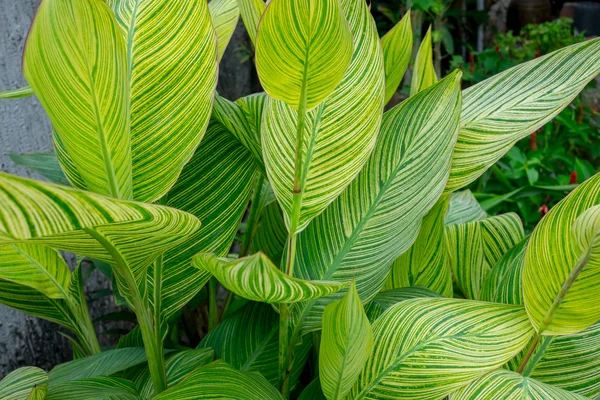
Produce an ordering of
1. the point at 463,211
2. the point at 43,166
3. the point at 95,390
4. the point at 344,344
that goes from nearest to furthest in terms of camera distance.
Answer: the point at 344,344
the point at 95,390
the point at 43,166
the point at 463,211

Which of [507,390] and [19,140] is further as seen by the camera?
[19,140]

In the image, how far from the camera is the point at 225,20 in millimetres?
791

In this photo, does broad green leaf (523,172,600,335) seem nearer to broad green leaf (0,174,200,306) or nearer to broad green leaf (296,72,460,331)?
broad green leaf (296,72,460,331)

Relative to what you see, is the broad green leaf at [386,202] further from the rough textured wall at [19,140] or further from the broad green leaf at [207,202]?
the rough textured wall at [19,140]

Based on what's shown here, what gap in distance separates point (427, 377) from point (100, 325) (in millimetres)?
975

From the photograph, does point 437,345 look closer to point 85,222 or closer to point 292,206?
point 292,206

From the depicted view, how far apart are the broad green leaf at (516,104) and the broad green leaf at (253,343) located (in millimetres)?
280

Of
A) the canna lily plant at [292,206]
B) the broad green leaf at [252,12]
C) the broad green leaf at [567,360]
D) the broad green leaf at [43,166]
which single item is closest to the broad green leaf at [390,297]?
the canna lily plant at [292,206]

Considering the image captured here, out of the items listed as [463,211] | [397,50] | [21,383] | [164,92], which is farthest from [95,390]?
[463,211]

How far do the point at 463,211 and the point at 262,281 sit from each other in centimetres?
61

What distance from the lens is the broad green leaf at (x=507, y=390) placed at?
54 centimetres

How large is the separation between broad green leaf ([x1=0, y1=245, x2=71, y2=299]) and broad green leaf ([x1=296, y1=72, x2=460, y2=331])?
258 millimetres

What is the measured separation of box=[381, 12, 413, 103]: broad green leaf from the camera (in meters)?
0.78

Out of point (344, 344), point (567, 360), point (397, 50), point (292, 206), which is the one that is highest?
point (397, 50)
